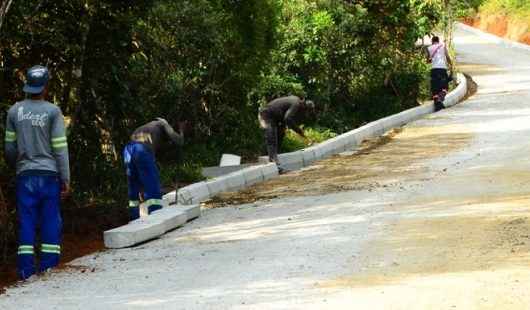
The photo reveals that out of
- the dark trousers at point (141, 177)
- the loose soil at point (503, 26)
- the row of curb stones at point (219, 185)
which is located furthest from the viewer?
the loose soil at point (503, 26)

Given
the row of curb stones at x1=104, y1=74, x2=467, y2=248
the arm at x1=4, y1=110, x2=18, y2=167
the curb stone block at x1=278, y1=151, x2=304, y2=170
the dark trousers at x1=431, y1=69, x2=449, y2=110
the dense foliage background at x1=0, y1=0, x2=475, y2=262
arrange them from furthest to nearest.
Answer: the dark trousers at x1=431, y1=69, x2=449, y2=110, the curb stone block at x1=278, y1=151, x2=304, y2=170, the dense foliage background at x1=0, y1=0, x2=475, y2=262, the row of curb stones at x1=104, y1=74, x2=467, y2=248, the arm at x1=4, y1=110, x2=18, y2=167

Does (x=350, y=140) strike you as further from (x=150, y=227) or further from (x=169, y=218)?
(x=150, y=227)

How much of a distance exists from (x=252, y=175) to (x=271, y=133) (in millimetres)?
898

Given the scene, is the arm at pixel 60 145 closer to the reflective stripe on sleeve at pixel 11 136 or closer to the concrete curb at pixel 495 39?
the reflective stripe on sleeve at pixel 11 136

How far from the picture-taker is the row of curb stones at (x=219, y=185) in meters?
10.8

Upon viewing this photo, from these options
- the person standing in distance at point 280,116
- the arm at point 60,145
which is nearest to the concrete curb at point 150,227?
the arm at point 60,145

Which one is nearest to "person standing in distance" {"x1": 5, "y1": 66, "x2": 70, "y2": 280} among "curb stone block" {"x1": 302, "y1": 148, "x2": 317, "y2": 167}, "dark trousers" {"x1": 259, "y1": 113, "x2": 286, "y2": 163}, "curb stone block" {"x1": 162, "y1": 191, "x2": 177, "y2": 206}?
"curb stone block" {"x1": 162, "y1": 191, "x2": 177, "y2": 206}

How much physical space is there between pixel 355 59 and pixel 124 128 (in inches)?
371

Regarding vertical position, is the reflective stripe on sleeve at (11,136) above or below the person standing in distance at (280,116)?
above

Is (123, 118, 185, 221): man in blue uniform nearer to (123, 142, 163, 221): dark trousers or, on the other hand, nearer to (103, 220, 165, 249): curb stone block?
(123, 142, 163, 221): dark trousers

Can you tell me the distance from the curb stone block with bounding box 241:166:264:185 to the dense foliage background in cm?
82

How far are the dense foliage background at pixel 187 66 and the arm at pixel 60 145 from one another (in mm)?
1269

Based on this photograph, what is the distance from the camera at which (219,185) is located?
14.6 metres

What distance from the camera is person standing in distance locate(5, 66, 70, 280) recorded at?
30.8 feet
